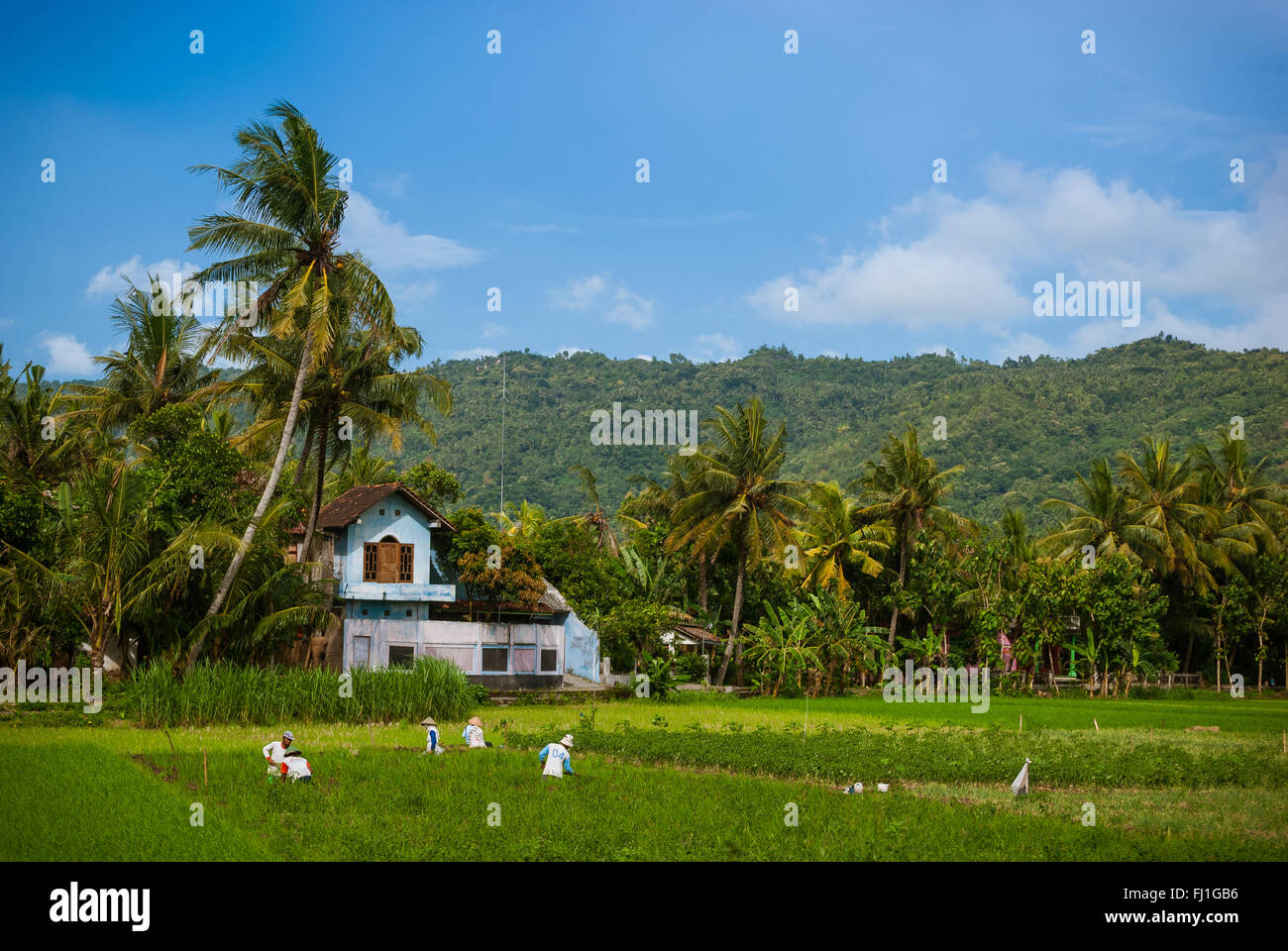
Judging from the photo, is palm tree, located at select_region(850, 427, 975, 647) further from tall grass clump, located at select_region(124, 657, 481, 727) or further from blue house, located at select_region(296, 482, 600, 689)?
tall grass clump, located at select_region(124, 657, 481, 727)

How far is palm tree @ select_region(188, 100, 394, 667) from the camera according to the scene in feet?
94.3

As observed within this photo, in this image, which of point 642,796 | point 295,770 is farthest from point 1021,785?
point 295,770

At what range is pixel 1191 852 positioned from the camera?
12562 mm

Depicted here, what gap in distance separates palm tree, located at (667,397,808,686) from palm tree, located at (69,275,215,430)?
18.5 m

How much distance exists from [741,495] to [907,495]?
10.3 metres

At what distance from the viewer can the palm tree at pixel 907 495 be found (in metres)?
50.3

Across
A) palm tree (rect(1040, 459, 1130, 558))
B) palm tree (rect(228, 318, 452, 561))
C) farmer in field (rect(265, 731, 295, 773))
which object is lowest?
farmer in field (rect(265, 731, 295, 773))

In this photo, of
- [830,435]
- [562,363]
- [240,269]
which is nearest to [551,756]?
[240,269]

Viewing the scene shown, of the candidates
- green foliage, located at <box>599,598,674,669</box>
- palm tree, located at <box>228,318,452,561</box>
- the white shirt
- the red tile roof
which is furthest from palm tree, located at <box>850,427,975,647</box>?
the white shirt

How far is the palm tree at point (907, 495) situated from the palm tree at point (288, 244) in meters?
27.8

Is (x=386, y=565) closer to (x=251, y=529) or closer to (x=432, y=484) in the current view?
(x=251, y=529)

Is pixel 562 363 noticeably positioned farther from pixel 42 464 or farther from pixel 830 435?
pixel 42 464

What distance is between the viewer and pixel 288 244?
2989 centimetres
